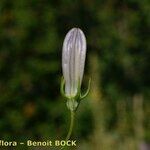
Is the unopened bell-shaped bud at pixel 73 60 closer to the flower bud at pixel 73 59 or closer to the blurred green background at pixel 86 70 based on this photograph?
the flower bud at pixel 73 59

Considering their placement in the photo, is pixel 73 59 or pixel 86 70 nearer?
pixel 73 59

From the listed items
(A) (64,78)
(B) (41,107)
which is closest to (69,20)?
(B) (41,107)

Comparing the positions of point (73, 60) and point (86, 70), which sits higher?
point (86, 70)

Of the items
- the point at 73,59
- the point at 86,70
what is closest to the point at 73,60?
the point at 73,59

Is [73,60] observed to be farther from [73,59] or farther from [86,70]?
[86,70]

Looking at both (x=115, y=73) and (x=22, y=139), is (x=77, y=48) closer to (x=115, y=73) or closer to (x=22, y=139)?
(x=22, y=139)
